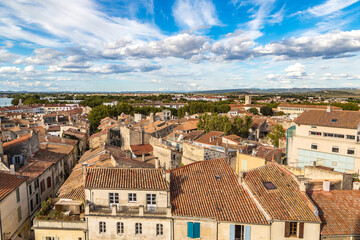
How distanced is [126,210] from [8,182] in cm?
1318

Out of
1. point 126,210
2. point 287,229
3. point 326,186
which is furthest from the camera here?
point 326,186

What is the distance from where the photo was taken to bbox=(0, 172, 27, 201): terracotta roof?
21328 mm

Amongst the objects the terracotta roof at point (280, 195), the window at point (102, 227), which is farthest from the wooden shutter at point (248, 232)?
the window at point (102, 227)

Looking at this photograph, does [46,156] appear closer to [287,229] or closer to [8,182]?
[8,182]

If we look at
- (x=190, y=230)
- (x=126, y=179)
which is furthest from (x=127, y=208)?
(x=190, y=230)

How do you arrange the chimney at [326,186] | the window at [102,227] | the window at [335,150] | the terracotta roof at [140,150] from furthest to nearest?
the terracotta roof at [140,150] < the window at [335,150] < the chimney at [326,186] < the window at [102,227]

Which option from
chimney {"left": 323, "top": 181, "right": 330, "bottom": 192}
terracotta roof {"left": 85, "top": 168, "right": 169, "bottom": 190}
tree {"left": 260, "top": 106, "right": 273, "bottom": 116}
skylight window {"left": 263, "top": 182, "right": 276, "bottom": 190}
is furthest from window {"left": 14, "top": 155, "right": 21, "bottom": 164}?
tree {"left": 260, "top": 106, "right": 273, "bottom": 116}

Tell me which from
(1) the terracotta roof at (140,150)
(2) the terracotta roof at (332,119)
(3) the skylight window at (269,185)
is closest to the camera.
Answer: (3) the skylight window at (269,185)

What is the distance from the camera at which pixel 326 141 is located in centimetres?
3531

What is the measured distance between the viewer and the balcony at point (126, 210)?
17797 mm

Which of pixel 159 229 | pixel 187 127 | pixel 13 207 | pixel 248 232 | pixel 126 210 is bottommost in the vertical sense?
pixel 13 207

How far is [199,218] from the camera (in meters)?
17.7

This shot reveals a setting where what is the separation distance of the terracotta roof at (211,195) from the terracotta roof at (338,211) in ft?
16.3

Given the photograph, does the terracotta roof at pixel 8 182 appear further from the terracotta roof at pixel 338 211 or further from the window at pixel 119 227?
the terracotta roof at pixel 338 211
